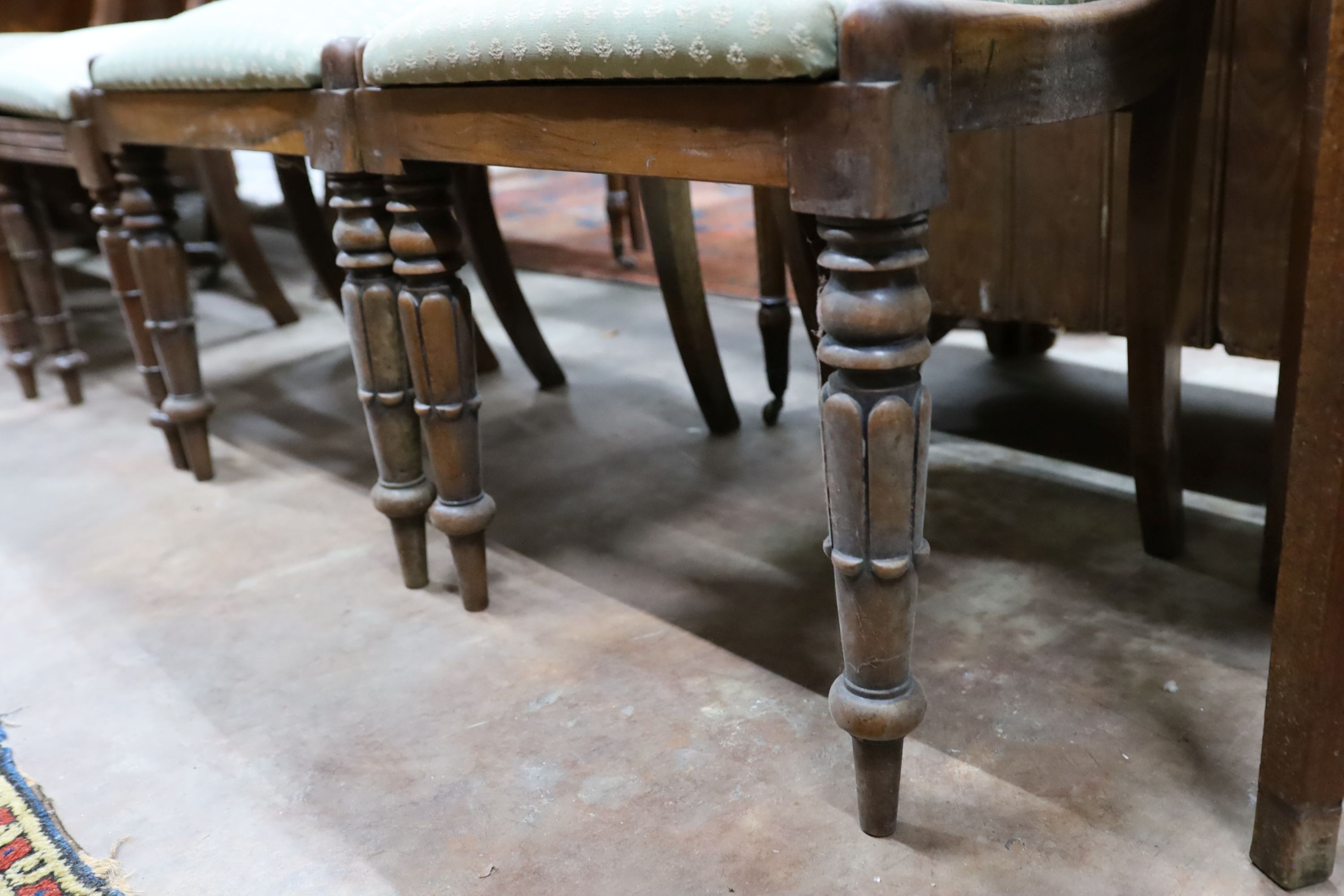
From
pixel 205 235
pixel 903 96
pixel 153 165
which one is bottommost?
pixel 205 235

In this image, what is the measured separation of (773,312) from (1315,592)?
1053 mm

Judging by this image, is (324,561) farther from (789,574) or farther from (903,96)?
(903,96)

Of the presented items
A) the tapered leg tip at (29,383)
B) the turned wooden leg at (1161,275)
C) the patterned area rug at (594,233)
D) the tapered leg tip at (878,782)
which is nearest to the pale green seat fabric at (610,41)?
the turned wooden leg at (1161,275)

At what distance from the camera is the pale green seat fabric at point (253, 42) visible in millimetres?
1041

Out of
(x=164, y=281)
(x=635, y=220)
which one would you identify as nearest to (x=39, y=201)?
(x=164, y=281)

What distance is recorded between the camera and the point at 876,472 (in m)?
0.70

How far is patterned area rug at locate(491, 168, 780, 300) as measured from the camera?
2811 millimetres

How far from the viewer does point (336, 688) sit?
1051mm

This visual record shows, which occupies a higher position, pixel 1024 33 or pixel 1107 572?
pixel 1024 33

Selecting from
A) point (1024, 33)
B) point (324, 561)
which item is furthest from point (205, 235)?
point (1024, 33)

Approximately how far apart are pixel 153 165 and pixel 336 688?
2.69ft

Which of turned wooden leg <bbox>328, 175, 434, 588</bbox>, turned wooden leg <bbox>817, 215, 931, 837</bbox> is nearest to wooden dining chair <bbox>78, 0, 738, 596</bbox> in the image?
turned wooden leg <bbox>328, 175, 434, 588</bbox>

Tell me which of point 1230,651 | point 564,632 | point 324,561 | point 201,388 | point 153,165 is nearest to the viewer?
point 1230,651

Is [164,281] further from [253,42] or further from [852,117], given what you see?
[852,117]
